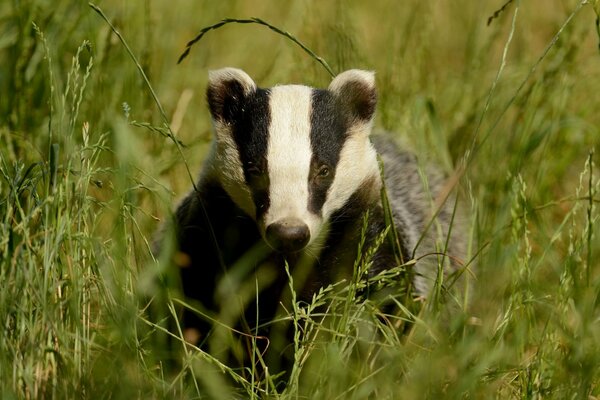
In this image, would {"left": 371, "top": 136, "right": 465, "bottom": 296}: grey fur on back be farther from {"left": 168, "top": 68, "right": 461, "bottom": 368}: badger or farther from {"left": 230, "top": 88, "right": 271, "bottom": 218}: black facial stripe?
{"left": 230, "top": 88, "right": 271, "bottom": 218}: black facial stripe

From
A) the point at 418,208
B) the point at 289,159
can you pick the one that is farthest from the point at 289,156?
the point at 418,208

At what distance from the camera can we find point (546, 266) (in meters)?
3.53

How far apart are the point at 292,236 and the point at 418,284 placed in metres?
0.88

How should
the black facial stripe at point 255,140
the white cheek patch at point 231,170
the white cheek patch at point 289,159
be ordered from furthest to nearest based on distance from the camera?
the white cheek patch at point 231,170 → the black facial stripe at point 255,140 → the white cheek patch at point 289,159

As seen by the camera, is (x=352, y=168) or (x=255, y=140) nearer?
(x=255, y=140)

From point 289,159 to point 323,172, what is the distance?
0.46ft

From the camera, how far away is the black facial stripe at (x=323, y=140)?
9.57 feet

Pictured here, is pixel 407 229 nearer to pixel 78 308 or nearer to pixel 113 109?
pixel 113 109

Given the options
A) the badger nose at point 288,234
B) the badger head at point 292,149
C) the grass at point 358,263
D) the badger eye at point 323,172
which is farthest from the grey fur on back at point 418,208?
the badger nose at point 288,234

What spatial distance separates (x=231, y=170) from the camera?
305 cm

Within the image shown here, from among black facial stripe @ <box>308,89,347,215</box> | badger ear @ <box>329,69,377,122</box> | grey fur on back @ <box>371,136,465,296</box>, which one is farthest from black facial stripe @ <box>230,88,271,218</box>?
grey fur on back @ <box>371,136,465,296</box>

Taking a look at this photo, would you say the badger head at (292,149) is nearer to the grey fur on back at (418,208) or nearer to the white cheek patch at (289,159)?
the white cheek patch at (289,159)

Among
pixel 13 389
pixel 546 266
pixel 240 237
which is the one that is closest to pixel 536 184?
pixel 546 266

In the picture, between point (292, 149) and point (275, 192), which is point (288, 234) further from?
point (292, 149)
